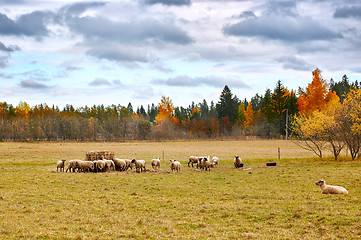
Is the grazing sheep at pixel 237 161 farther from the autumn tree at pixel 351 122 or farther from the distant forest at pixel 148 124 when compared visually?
the distant forest at pixel 148 124

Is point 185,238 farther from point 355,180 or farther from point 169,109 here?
point 169,109

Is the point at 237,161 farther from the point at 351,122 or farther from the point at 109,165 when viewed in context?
the point at 351,122

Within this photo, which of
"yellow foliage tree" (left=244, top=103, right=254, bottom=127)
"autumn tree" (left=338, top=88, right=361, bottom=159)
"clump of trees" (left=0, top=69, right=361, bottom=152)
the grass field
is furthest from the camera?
"yellow foliage tree" (left=244, top=103, right=254, bottom=127)

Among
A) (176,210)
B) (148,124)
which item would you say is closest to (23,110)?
(148,124)

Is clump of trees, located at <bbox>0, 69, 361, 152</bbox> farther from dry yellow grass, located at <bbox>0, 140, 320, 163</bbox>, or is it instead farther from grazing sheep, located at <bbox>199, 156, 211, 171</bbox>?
grazing sheep, located at <bbox>199, 156, 211, 171</bbox>

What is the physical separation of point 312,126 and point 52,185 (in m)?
31.7

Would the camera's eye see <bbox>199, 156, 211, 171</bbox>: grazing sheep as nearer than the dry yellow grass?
Yes

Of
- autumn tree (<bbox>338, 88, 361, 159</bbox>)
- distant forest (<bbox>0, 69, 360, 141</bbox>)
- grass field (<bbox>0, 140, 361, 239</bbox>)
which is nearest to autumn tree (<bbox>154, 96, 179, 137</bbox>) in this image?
distant forest (<bbox>0, 69, 360, 141</bbox>)

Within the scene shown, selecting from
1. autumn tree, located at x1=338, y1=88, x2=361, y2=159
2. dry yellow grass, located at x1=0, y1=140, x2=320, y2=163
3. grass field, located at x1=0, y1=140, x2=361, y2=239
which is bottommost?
dry yellow grass, located at x1=0, y1=140, x2=320, y2=163

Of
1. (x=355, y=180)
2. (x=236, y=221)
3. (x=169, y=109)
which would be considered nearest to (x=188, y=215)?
(x=236, y=221)

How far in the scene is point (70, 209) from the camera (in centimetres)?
1519

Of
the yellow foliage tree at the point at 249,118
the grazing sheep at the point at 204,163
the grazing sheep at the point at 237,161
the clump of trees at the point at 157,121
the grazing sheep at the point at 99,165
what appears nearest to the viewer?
the grazing sheep at the point at 99,165

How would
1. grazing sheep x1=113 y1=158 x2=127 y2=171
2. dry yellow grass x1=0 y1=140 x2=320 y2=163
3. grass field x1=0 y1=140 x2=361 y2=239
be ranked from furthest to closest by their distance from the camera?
dry yellow grass x1=0 y1=140 x2=320 y2=163
grazing sheep x1=113 y1=158 x2=127 y2=171
grass field x1=0 y1=140 x2=361 y2=239

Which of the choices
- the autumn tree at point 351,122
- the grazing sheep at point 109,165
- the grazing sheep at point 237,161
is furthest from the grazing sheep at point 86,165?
the autumn tree at point 351,122
